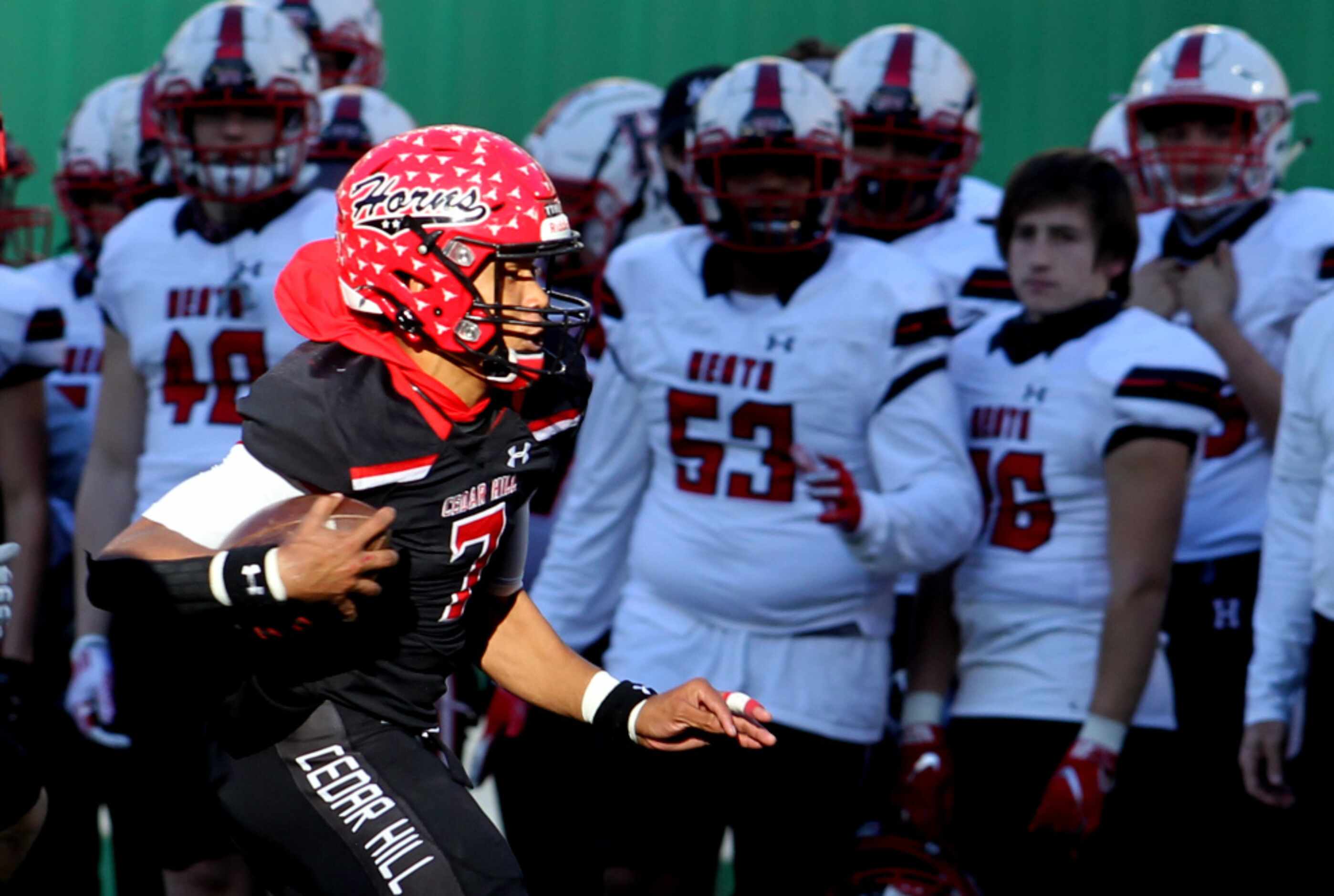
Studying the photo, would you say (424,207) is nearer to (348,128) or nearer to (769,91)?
(769,91)

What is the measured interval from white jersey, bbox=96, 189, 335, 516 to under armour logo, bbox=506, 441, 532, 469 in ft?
5.29

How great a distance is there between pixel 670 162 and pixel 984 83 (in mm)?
2491

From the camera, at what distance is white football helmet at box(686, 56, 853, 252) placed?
3.88 meters

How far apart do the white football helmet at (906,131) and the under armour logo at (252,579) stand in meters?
2.80

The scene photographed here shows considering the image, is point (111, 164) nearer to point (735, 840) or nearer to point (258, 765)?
point (735, 840)

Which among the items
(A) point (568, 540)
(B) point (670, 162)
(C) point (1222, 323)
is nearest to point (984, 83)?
(B) point (670, 162)

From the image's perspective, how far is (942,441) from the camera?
3701mm

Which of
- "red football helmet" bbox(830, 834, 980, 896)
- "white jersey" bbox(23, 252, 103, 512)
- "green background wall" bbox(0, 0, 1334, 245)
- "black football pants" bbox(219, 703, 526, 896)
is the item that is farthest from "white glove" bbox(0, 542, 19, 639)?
"green background wall" bbox(0, 0, 1334, 245)

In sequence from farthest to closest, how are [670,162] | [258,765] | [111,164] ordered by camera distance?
[111,164], [670,162], [258,765]

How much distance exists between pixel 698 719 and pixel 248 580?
2.21 ft

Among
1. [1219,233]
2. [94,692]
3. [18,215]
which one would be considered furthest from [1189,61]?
[18,215]

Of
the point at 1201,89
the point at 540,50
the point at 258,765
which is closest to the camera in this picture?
the point at 258,765

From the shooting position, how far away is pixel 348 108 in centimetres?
560

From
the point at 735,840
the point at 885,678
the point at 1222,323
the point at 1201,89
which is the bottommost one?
the point at 735,840
